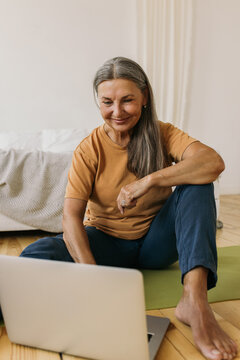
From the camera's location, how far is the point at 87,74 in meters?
3.78

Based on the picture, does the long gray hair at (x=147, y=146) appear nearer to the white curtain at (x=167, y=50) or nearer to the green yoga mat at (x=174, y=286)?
the green yoga mat at (x=174, y=286)

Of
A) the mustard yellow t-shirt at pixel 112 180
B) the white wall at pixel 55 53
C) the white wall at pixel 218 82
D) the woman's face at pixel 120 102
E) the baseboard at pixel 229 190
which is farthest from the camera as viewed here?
the baseboard at pixel 229 190

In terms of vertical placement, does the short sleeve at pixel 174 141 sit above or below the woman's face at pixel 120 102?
below

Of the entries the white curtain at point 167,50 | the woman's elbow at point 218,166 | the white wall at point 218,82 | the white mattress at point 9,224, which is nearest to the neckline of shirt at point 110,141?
the woman's elbow at point 218,166

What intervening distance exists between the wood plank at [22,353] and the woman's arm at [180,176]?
0.43 m

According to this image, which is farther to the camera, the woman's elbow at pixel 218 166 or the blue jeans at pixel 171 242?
the woman's elbow at pixel 218 166

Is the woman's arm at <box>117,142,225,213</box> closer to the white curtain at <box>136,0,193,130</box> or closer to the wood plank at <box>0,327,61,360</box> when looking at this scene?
the wood plank at <box>0,327,61,360</box>

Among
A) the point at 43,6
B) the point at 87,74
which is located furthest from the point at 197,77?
the point at 43,6

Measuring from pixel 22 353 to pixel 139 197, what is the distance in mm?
524

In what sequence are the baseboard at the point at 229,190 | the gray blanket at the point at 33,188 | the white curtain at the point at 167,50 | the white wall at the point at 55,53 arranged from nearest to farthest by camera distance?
1. the gray blanket at the point at 33,188
2. the white wall at the point at 55,53
3. the white curtain at the point at 167,50
4. the baseboard at the point at 229,190

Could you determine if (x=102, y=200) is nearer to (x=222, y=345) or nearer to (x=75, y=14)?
(x=222, y=345)

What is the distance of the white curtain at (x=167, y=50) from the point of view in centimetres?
373

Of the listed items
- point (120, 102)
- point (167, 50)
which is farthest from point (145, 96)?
point (167, 50)

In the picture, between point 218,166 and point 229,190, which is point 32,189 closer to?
point 218,166
